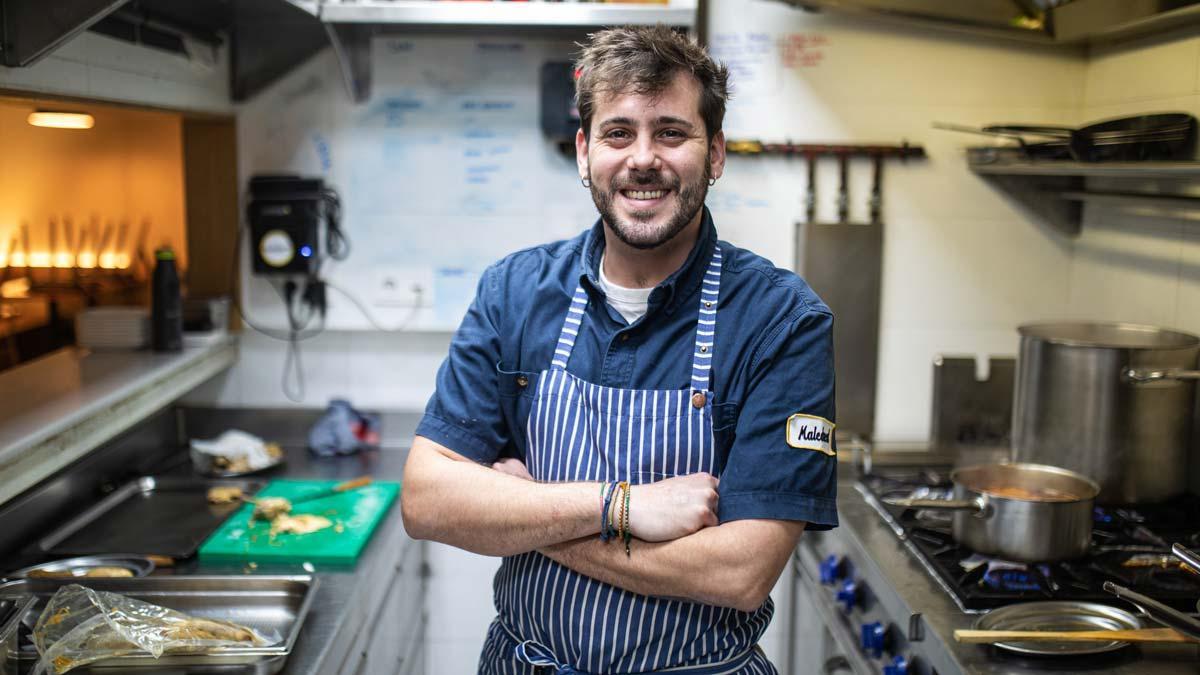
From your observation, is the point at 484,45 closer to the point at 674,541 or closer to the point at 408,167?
the point at 408,167

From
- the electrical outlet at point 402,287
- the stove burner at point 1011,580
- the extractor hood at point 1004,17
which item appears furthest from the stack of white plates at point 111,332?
the stove burner at point 1011,580

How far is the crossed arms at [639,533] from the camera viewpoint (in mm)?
1296

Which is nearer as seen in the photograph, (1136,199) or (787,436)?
(787,436)

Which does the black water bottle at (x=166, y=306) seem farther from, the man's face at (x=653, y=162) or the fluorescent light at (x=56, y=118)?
the man's face at (x=653, y=162)

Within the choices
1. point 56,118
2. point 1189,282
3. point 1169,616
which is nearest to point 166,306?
point 56,118

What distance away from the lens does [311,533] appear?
1.99 m

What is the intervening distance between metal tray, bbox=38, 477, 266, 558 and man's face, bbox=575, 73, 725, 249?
1070 mm

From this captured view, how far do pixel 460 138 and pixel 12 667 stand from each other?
1.51m

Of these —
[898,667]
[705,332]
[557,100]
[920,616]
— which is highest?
[557,100]

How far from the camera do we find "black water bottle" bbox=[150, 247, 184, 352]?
93.4 inches

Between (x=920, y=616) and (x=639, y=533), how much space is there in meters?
0.52

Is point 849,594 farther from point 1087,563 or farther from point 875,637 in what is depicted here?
point 1087,563

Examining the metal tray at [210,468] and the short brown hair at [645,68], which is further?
the metal tray at [210,468]

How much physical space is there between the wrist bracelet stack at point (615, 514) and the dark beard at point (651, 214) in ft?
1.06
